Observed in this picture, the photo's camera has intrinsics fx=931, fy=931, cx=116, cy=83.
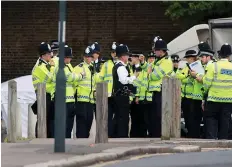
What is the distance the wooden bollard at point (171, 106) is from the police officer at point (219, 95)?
2.28ft

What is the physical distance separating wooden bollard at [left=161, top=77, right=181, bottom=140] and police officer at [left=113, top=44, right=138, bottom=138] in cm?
128

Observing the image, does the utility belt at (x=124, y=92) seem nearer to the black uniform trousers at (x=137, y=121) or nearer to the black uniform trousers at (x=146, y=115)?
the black uniform trousers at (x=146, y=115)

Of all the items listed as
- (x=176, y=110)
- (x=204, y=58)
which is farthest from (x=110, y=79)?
(x=176, y=110)

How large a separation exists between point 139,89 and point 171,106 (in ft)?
6.14

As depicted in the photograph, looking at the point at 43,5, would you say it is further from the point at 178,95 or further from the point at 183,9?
the point at 178,95

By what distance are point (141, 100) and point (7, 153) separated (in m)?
5.32

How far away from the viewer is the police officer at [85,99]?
1828 cm

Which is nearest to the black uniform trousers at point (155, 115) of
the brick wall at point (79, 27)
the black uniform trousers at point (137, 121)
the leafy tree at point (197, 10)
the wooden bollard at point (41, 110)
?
the black uniform trousers at point (137, 121)

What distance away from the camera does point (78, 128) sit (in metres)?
18.6

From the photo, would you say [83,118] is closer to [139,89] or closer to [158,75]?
[139,89]

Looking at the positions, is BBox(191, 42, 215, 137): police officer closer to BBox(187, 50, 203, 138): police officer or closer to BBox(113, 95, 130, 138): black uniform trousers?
BBox(187, 50, 203, 138): police officer

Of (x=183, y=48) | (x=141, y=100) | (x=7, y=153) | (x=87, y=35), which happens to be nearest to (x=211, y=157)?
(x=7, y=153)

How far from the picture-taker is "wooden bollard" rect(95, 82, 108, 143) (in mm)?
15648

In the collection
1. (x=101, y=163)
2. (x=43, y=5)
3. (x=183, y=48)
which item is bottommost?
(x=101, y=163)
